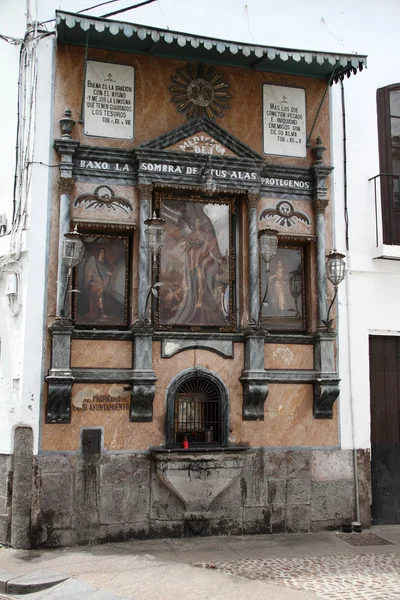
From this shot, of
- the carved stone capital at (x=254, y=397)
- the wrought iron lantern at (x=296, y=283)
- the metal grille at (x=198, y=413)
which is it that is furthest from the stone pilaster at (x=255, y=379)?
the wrought iron lantern at (x=296, y=283)

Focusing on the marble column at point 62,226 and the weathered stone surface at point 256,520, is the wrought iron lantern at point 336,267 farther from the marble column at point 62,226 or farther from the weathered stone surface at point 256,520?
the marble column at point 62,226

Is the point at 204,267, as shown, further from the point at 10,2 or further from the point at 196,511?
the point at 10,2

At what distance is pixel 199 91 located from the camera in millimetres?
9984

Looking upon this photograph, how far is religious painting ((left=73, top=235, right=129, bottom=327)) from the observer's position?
30.8 feet

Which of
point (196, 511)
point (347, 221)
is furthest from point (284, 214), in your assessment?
point (196, 511)

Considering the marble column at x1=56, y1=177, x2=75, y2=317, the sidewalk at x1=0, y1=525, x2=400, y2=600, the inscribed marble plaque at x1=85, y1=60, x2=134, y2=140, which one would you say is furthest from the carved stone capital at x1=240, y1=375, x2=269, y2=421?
the inscribed marble plaque at x1=85, y1=60, x2=134, y2=140

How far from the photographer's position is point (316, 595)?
688 centimetres

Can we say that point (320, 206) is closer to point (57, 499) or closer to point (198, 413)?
point (198, 413)

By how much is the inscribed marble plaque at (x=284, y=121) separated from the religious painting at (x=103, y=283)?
9.21ft

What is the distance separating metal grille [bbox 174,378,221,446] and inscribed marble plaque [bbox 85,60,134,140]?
12.3 feet

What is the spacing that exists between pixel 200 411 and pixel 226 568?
243 cm

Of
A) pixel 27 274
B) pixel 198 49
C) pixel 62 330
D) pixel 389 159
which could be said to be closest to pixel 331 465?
pixel 62 330

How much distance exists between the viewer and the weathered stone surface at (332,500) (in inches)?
384

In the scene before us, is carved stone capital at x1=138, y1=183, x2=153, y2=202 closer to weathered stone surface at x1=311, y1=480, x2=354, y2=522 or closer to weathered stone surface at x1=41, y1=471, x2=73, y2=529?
weathered stone surface at x1=41, y1=471, x2=73, y2=529
